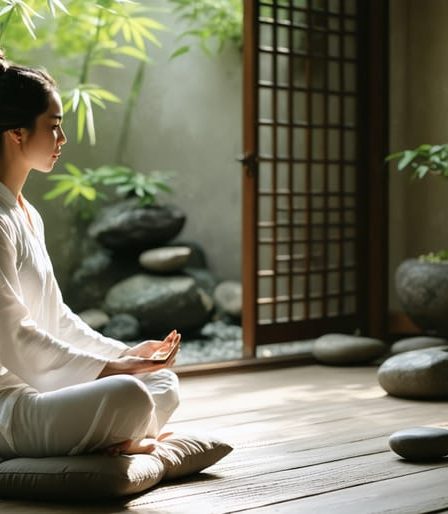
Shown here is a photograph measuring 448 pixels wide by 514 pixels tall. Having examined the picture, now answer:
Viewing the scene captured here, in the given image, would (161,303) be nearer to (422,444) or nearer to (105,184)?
(105,184)

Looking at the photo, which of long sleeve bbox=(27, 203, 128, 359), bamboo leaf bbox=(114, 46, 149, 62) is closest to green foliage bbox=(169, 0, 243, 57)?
bamboo leaf bbox=(114, 46, 149, 62)

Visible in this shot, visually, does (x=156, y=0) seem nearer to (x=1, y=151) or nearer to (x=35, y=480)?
(x=1, y=151)

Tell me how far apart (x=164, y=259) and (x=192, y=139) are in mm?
941

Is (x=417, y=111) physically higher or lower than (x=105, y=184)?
higher

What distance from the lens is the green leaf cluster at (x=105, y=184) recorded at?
6.61m

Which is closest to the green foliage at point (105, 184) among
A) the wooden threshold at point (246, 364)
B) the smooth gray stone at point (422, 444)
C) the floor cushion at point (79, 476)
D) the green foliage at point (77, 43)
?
the green foliage at point (77, 43)

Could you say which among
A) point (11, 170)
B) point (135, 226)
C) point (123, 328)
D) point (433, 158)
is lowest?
point (123, 328)

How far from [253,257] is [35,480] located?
2.67 meters

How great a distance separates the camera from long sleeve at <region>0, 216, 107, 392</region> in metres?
2.58

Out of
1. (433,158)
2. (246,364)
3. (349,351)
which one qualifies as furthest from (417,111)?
(246,364)

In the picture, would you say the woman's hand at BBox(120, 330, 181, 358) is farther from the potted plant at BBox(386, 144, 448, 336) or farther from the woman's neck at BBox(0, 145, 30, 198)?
the potted plant at BBox(386, 144, 448, 336)

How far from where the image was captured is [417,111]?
18.7 ft

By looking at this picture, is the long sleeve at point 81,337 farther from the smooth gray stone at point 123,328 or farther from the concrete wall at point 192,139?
the concrete wall at point 192,139

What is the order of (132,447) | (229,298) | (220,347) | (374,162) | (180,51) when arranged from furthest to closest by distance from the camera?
(229,298)
(180,51)
(220,347)
(374,162)
(132,447)
